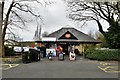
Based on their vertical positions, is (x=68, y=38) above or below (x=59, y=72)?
above

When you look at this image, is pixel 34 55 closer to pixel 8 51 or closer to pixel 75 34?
pixel 8 51

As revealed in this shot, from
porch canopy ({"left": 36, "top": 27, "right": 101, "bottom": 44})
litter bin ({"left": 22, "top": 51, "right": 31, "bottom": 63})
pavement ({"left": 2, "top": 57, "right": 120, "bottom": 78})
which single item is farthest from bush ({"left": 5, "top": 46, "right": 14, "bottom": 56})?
pavement ({"left": 2, "top": 57, "right": 120, "bottom": 78})

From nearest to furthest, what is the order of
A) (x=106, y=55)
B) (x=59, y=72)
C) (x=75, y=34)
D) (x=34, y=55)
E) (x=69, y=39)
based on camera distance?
(x=59, y=72), (x=34, y=55), (x=106, y=55), (x=69, y=39), (x=75, y=34)

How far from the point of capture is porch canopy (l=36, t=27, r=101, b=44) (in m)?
52.8

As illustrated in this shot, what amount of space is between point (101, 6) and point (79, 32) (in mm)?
9751

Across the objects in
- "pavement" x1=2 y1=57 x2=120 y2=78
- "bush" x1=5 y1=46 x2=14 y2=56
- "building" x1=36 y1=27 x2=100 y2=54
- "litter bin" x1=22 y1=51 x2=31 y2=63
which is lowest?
"pavement" x1=2 y1=57 x2=120 y2=78

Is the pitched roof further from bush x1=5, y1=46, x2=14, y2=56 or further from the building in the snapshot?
bush x1=5, y1=46, x2=14, y2=56

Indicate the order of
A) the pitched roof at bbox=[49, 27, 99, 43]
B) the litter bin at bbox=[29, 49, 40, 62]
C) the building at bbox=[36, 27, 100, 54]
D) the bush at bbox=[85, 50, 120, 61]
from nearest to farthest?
the litter bin at bbox=[29, 49, 40, 62] → the bush at bbox=[85, 50, 120, 61] → the building at bbox=[36, 27, 100, 54] → the pitched roof at bbox=[49, 27, 99, 43]

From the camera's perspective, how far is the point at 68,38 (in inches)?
2116

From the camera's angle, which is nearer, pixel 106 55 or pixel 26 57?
pixel 26 57

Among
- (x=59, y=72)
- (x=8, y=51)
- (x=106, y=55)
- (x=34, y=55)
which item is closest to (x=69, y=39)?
(x=8, y=51)

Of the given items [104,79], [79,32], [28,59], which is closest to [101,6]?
[79,32]

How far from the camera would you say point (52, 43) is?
54.1 metres

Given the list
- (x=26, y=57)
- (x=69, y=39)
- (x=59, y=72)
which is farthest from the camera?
(x=69, y=39)
